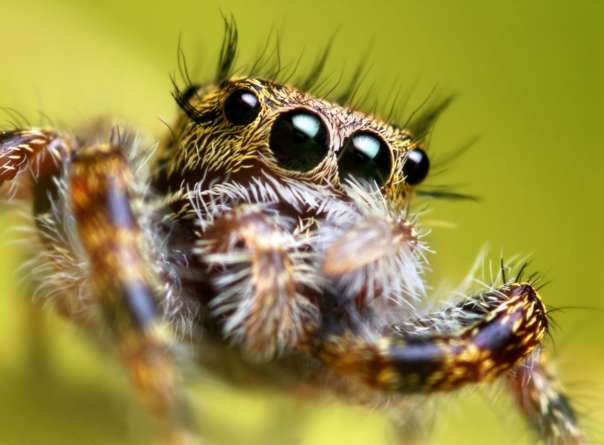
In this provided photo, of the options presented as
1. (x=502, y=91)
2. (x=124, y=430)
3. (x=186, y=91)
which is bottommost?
(x=124, y=430)

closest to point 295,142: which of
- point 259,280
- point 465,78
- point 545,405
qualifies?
point 259,280

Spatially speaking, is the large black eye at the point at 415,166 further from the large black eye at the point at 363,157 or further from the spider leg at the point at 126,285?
the spider leg at the point at 126,285

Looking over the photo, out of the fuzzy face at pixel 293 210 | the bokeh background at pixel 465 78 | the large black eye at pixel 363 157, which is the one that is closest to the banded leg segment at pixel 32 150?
the fuzzy face at pixel 293 210

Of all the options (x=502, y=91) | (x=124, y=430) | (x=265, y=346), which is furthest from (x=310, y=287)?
(x=502, y=91)

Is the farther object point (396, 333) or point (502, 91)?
point (502, 91)

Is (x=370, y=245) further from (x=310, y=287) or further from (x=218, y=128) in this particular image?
(x=218, y=128)

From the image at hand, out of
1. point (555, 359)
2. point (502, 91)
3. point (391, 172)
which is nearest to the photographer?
point (391, 172)
